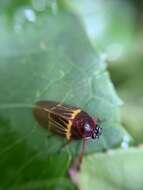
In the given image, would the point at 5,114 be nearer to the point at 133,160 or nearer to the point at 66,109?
the point at 66,109

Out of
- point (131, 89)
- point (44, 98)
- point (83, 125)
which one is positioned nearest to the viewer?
point (83, 125)

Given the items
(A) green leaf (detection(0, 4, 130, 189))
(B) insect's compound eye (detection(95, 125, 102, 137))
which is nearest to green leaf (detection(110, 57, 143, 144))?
(A) green leaf (detection(0, 4, 130, 189))

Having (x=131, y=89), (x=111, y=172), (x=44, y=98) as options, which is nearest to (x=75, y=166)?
(x=111, y=172)

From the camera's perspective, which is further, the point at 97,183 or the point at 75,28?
the point at 75,28

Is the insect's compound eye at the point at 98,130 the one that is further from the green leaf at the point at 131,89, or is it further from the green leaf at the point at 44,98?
the green leaf at the point at 131,89

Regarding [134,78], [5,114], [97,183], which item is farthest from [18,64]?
[134,78]

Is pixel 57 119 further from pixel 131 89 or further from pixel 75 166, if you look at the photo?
pixel 131 89

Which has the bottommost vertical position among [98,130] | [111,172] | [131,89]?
[111,172]
